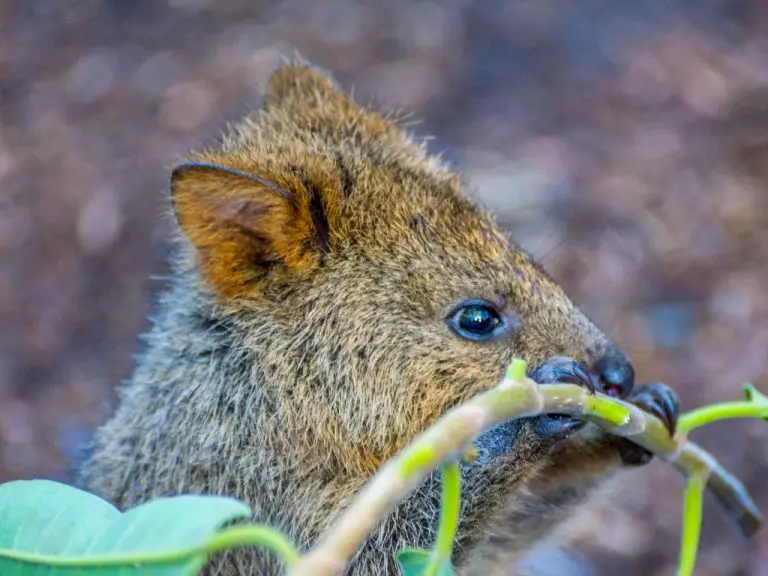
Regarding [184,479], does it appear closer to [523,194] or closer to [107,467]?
[107,467]

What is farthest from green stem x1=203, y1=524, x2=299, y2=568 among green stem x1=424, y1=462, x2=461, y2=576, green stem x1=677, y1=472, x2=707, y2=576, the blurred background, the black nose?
the blurred background

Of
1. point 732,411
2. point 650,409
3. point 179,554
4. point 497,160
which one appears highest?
point 497,160

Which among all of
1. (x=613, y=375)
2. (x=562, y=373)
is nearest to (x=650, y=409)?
(x=613, y=375)

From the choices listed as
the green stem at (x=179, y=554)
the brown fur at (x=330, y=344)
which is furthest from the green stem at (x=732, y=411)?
the green stem at (x=179, y=554)

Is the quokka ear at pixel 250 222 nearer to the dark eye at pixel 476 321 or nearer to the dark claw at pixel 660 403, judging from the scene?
the dark eye at pixel 476 321

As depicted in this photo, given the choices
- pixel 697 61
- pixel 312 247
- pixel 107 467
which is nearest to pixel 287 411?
pixel 312 247

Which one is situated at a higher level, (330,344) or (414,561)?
(330,344)

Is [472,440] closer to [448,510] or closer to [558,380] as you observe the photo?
[448,510]

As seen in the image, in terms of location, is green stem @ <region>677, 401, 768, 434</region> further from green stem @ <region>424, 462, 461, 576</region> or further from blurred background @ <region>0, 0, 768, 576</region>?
blurred background @ <region>0, 0, 768, 576</region>
